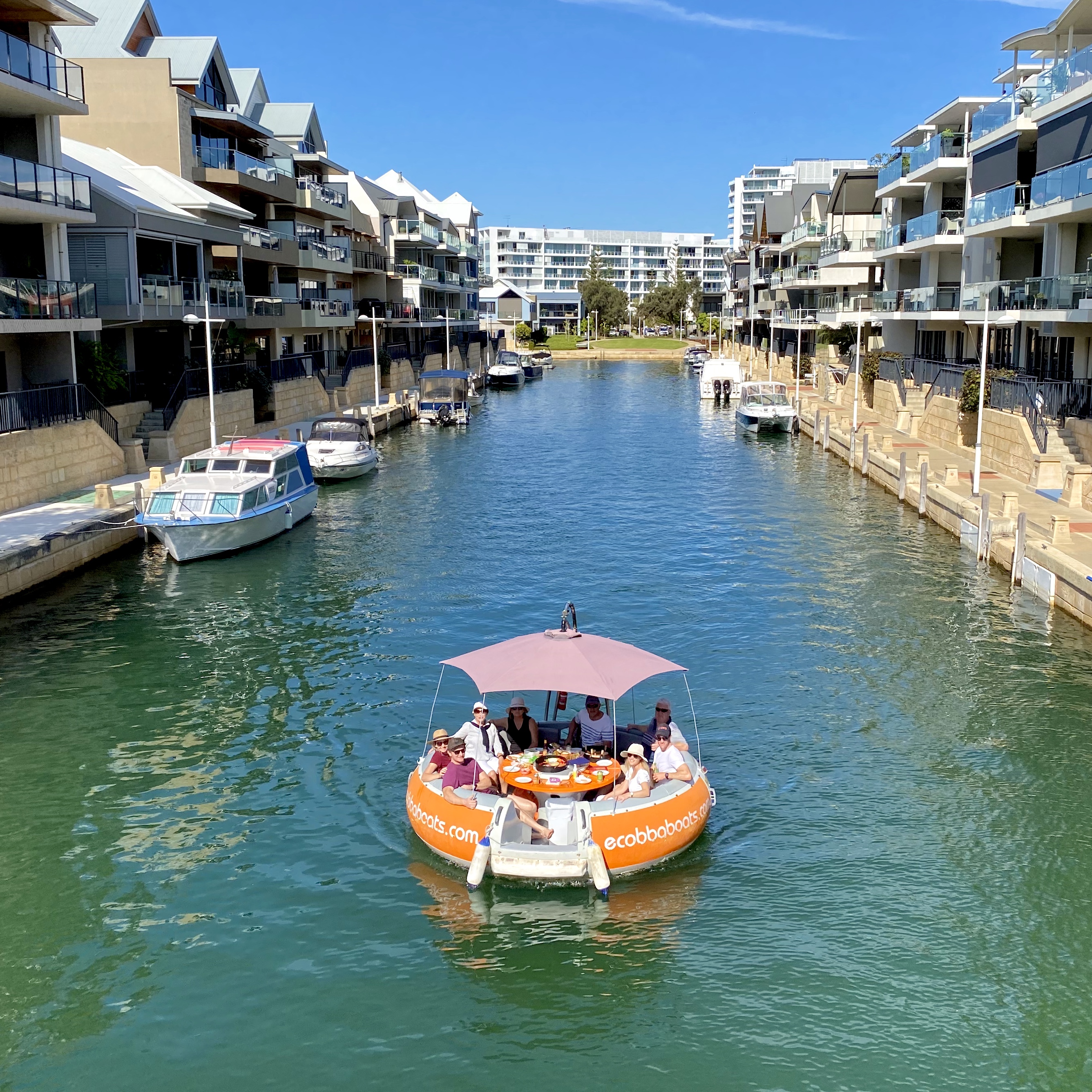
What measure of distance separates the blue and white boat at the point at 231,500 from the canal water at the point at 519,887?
0.91 metres

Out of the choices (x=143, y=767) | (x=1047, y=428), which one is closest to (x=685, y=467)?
(x=1047, y=428)

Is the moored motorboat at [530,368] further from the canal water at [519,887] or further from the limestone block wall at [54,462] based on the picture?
the canal water at [519,887]

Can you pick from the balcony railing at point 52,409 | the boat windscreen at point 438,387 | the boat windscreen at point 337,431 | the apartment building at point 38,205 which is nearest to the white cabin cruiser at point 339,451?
the boat windscreen at point 337,431

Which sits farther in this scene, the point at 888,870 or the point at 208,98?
the point at 208,98

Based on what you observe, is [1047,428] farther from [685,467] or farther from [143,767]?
[143,767]

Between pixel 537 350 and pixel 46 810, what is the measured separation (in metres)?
144

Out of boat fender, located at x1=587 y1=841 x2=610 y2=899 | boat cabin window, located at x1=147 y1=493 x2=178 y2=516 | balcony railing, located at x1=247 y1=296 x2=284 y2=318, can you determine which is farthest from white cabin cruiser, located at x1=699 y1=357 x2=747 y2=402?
boat fender, located at x1=587 y1=841 x2=610 y2=899

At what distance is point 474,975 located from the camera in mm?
12734

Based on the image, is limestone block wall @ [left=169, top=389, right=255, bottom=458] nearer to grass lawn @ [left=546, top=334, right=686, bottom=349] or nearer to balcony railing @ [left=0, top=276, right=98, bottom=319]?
balcony railing @ [left=0, top=276, right=98, bottom=319]

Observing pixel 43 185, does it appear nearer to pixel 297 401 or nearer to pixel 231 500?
pixel 231 500

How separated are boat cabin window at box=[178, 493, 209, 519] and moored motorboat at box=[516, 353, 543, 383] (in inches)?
3256

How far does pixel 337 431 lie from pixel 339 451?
1.55 metres

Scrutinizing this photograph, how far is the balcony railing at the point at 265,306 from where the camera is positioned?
189 ft

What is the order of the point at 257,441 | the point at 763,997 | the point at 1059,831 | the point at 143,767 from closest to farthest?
the point at 763,997 < the point at 1059,831 < the point at 143,767 < the point at 257,441
